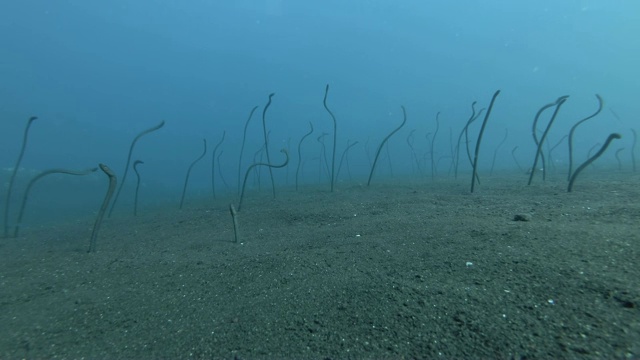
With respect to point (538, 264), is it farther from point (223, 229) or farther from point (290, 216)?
point (223, 229)

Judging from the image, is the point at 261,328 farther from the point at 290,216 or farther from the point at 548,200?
the point at 548,200

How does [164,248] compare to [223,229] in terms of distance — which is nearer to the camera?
[164,248]

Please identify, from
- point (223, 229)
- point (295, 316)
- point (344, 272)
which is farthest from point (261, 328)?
point (223, 229)

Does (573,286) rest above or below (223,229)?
above

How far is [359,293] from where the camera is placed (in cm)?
203

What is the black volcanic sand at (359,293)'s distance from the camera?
5.08ft

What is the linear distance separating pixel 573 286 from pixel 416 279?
2.79ft

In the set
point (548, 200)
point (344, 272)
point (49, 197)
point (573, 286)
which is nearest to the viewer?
point (573, 286)

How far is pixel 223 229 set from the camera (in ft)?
14.9

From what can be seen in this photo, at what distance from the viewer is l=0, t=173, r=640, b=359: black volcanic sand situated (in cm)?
155

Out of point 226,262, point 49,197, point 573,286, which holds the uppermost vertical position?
point 573,286

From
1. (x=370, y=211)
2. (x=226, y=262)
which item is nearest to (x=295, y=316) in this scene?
(x=226, y=262)

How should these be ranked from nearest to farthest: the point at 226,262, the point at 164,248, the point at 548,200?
the point at 226,262 < the point at 164,248 < the point at 548,200

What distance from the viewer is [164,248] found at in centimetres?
370
